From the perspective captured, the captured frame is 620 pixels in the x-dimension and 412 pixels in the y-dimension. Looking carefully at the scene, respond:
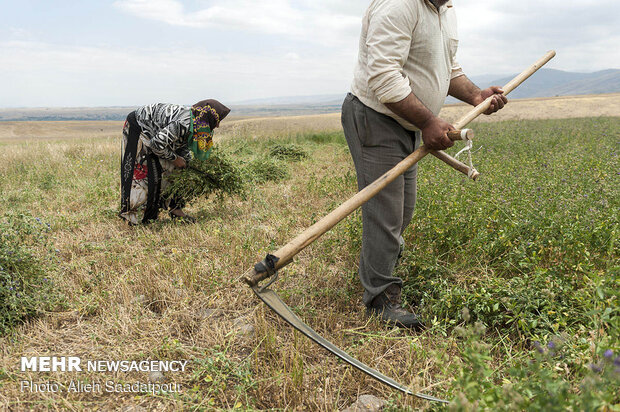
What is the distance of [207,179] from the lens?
4.67m

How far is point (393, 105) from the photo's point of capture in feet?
6.91

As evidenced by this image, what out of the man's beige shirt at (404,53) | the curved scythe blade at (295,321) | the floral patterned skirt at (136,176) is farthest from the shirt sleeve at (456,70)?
the floral patterned skirt at (136,176)

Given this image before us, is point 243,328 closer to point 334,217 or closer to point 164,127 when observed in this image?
point 334,217

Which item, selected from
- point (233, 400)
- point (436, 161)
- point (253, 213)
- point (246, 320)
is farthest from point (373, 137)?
point (436, 161)

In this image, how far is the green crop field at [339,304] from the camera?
1797mm

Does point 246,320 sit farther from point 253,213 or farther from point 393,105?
point 253,213

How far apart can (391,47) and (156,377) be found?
2134 mm

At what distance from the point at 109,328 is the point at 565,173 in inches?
174

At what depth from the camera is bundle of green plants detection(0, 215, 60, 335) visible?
94.9 inches

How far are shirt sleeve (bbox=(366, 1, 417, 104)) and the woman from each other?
2552mm

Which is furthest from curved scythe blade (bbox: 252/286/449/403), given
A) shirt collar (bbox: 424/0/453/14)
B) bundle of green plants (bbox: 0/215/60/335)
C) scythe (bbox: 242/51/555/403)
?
shirt collar (bbox: 424/0/453/14)

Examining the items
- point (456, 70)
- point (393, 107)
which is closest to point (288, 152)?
point (456, 70)
